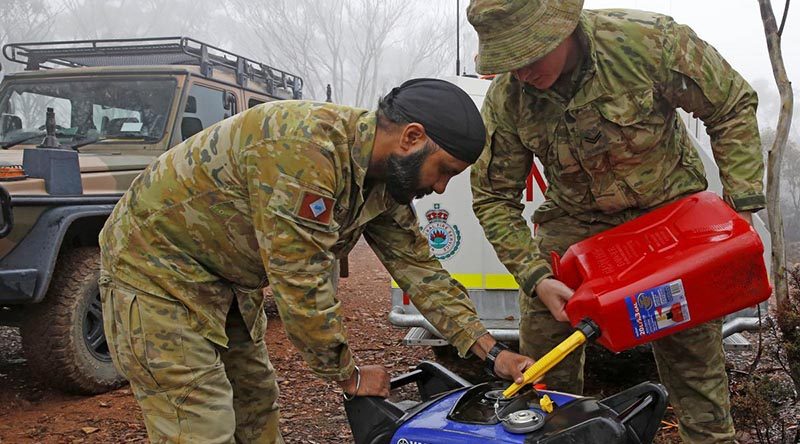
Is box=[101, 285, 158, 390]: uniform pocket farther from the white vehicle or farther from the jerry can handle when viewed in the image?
the white vehicle

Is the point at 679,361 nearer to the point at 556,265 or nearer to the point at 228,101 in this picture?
the point at 556,265

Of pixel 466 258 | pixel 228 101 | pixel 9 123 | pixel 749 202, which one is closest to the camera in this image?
pixel 749 202

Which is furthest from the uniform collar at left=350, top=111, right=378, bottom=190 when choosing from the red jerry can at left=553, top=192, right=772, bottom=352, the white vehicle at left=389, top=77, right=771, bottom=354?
the white vehicle at left=389, top=77, right=771, bottom=354

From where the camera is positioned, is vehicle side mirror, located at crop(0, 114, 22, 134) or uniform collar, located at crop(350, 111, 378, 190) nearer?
uniform collar, located at crop(350, 111, 378, 190)

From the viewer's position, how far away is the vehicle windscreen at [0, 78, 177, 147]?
4840 mm

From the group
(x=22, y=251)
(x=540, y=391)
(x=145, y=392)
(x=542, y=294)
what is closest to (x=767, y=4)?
(x=542, y=294)

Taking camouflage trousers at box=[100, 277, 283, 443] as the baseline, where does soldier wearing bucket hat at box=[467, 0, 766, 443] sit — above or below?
above

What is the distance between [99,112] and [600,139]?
3.70m

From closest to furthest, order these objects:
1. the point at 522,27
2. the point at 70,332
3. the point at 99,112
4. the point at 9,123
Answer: the point at 522,27
the point at 70,332
the point at 99,112
the point at 9,123

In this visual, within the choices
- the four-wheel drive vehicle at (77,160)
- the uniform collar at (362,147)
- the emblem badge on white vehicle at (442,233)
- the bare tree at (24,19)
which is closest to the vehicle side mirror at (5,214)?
the four-wheel drive vehicle at (77,160)

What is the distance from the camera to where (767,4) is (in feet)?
9.95

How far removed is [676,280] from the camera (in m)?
2.08

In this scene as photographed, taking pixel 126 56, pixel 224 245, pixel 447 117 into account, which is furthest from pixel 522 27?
pixel 126 56

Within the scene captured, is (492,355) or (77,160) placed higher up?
(77,160)
